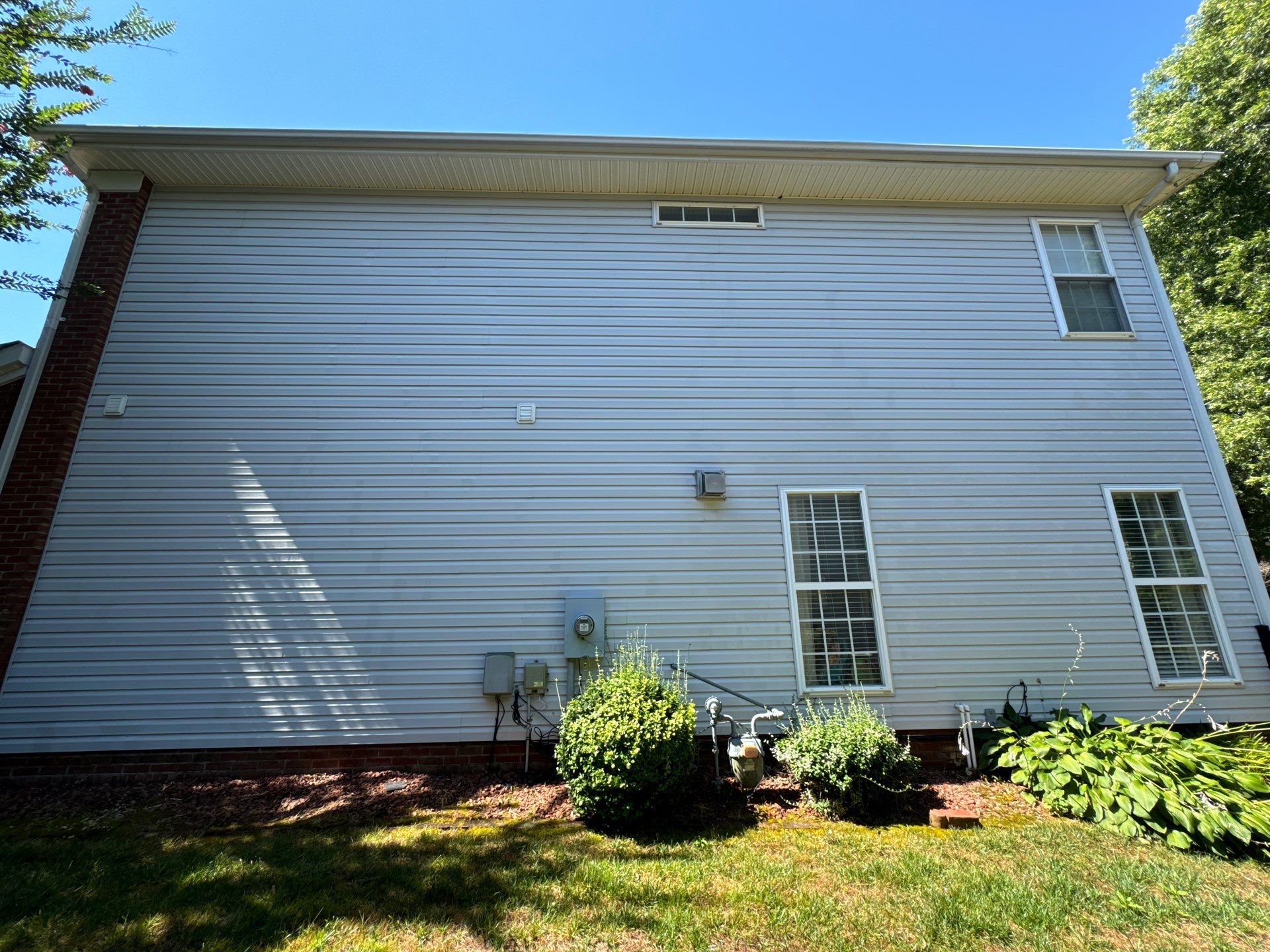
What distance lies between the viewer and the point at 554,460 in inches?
228

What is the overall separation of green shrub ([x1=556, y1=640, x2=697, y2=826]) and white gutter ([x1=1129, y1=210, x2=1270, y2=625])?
5932 millimetres

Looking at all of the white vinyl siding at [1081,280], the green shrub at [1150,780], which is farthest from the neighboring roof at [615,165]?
the green shrub at [1150,780]

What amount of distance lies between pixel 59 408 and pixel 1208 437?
38.5 ft

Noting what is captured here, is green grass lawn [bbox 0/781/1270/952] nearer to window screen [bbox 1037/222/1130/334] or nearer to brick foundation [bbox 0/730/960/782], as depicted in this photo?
Result: brick foundation [bbox 0/730/960/782]

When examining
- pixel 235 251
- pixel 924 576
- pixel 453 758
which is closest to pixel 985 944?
pixel 924 576

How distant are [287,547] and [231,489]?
0.82 metres

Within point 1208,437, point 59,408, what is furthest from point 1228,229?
point 59,408

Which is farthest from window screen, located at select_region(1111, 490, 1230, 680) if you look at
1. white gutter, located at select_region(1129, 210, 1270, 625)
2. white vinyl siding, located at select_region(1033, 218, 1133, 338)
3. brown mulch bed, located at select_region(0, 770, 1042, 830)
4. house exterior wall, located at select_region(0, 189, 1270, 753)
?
brown mulch bed, located at select_region(0, 770, 1042, 830)

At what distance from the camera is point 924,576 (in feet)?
18.6

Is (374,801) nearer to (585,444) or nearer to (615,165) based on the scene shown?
(585,444)

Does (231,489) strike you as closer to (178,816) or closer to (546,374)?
(178,816)

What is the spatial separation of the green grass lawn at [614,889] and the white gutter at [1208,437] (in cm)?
345

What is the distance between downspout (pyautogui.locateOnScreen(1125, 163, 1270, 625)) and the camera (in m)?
5.73

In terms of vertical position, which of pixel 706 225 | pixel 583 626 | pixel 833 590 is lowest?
pixel 583 626
